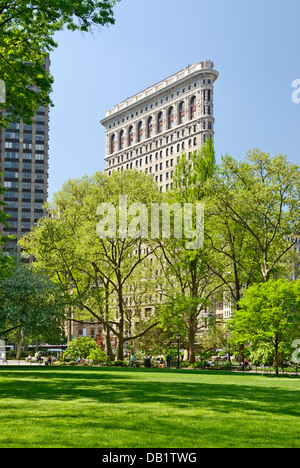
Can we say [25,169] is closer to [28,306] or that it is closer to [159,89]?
[159,89]

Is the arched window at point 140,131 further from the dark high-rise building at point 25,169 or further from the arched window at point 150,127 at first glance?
the dark high-rise building at point 25,169

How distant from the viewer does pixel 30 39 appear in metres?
21.8

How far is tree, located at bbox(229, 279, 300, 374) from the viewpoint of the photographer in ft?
118

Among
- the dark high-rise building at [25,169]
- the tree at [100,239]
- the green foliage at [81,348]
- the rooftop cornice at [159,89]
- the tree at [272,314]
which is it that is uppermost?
the rooftop cornice at [159,89]

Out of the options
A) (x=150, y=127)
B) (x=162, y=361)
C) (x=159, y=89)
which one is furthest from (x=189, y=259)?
(x=150, y=127)

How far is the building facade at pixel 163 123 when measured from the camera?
472 ft

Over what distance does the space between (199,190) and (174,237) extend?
535cm

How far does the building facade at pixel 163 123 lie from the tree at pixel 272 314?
102416 mm

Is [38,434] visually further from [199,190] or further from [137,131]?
Result: [137,131]

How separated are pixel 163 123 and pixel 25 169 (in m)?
41.0

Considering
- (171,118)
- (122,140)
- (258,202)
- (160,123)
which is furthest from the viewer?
(122,140)

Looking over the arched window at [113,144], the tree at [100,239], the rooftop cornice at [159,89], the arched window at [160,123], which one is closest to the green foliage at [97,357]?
the tree at [100,239]

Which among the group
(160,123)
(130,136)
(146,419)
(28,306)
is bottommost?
(146,419)
